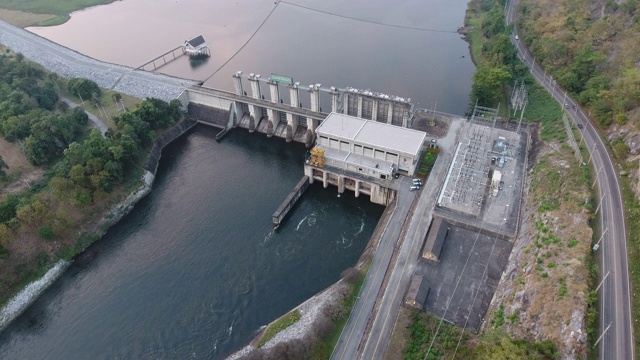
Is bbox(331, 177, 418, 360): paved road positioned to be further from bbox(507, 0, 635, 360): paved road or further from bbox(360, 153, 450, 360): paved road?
bbox(507, 0, 635, 360): paved road

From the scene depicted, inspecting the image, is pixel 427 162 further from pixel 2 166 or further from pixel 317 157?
pixel 2 166

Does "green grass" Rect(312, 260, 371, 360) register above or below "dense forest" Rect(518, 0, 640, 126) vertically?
below

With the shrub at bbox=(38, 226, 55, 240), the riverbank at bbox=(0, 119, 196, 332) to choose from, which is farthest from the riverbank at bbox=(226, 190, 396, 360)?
the shrub at bbox=(38, 226, 55, 240)

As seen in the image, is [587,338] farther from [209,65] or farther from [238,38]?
[238,38]

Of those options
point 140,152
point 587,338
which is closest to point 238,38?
point 140,152

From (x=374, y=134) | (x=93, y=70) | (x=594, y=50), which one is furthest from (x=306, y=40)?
(x=594, y=50)
